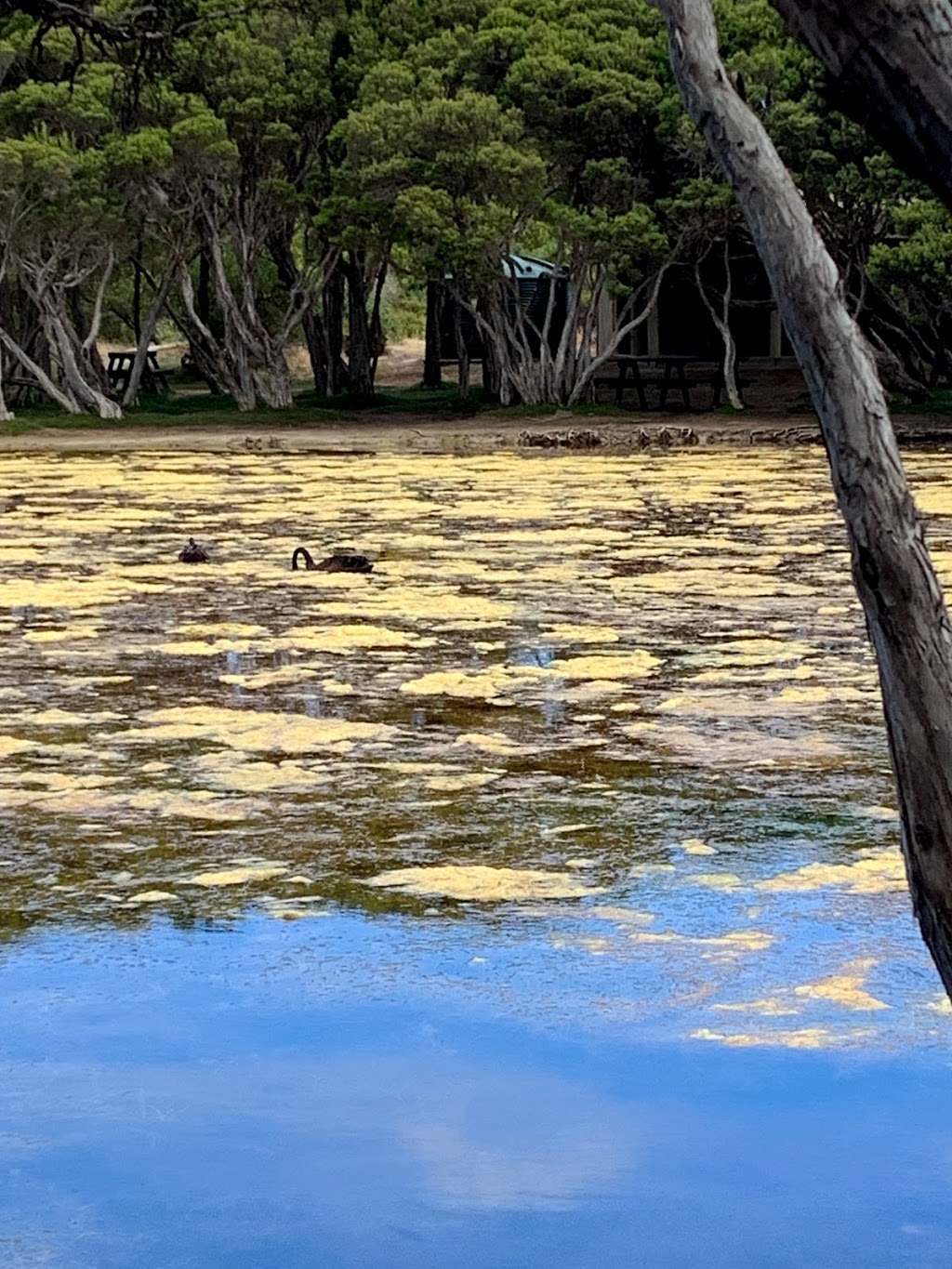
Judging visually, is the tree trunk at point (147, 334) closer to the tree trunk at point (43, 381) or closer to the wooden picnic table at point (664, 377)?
the tree trunk at point (43, 381)

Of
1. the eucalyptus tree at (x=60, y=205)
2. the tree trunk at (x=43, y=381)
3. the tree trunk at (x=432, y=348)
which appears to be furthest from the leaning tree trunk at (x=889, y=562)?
the tree trunk at (x=432, y=348)

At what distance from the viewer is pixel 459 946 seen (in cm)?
606

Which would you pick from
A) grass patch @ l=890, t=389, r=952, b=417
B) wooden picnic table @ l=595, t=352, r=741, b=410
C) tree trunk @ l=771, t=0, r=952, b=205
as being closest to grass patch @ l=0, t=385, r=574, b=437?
wooden picnic table @ l=595, t=352, r=741, b=410

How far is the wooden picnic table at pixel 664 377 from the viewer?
3509cm

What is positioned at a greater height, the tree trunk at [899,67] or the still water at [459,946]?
the tree trunk at [899,67]

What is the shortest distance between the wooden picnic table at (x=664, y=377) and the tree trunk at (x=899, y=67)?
31.8 meters

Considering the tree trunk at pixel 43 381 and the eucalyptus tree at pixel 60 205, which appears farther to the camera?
the tree trunk at pixel 43 381

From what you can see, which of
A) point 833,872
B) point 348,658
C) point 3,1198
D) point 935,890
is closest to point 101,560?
point 348,658

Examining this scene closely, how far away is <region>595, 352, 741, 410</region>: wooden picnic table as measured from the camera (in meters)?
35.1

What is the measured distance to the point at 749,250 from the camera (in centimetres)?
3444

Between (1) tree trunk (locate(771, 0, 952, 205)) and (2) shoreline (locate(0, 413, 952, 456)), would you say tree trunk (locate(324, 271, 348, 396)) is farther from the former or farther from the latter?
(1) tree trunk (locate(771, 0, 952, 205))

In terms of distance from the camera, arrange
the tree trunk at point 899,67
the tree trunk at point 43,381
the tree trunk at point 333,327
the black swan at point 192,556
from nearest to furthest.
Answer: the tree trunk at point 899,67
the black swan at point 192,556
the tree trunk at point 43,381
the tree trunk at point 333,327

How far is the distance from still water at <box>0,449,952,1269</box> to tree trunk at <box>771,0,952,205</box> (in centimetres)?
229

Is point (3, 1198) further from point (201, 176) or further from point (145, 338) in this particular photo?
point (145, 338)
